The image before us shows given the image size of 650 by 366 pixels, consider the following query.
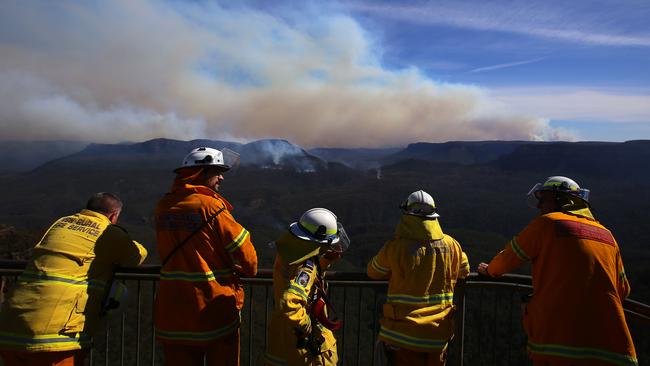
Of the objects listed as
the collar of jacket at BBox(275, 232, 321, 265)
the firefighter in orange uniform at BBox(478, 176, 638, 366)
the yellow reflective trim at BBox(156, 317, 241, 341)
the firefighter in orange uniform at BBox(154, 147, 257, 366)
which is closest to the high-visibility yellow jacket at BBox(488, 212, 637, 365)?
the firefighter in orange uniform at BBox(478, 176, 638, 366)

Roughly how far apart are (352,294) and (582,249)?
87.3 meters

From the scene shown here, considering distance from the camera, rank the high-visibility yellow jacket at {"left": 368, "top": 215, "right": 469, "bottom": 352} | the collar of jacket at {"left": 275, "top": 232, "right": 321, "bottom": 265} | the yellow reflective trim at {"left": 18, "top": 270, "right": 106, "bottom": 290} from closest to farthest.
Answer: the collar of jacket at {"left": 275, "top": 232, "right": 321, "bottom": 265}
the yellow reflective trim at {"left": 18, "top": 270, "right": 106, "bottom": 290}
the high-visibility yellow jacket at {"left": 368, "top": 215, "right": 469, "bottom": 352}

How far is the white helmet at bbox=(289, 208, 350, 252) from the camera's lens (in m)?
3.97

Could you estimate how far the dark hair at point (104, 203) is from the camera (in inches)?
173

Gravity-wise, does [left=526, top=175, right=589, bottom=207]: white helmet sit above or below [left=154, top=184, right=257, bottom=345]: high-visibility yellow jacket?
above

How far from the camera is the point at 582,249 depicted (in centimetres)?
396

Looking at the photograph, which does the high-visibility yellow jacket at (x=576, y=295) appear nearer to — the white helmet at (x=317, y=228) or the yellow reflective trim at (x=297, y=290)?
the white helmet at (x=317, y=228)

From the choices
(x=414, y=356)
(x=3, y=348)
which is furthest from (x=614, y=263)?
(x=3, y=348)

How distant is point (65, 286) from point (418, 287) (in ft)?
10.0

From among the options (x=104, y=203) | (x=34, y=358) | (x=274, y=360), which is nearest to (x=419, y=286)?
(x=274, y=360)

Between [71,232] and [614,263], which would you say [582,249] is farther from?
[71,232]

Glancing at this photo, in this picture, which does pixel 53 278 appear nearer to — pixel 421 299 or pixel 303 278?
pixel 303 278

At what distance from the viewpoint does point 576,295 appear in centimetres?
391

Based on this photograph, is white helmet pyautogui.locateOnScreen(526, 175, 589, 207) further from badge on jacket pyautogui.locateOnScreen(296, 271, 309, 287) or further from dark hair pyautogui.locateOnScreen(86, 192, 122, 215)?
dark hair pyautogui.locateOnScreen(86, 192, 122, 215)
